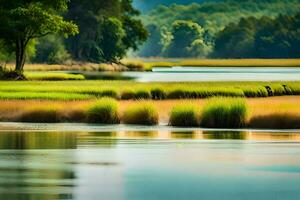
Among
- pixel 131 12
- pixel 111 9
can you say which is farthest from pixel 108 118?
pixel 131 12

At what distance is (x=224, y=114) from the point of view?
4459cm

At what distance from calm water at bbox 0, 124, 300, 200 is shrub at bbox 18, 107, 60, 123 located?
17.9 feet

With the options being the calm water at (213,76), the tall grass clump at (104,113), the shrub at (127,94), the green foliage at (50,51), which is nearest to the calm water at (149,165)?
the tall grass clump at (104,113)

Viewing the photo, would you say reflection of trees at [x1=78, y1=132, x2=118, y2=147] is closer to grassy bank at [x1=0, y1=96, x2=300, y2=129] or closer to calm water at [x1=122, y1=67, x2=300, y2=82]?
grassy bank at [x1=0, y1=96, x2=300, y2=129]

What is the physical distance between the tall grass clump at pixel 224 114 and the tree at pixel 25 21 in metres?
36.6

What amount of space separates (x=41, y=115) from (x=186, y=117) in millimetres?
6516

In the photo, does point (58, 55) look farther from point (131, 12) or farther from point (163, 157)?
point (163, 157)

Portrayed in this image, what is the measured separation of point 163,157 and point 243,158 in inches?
89.9

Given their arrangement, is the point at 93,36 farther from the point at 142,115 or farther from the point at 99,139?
the point at 99,139

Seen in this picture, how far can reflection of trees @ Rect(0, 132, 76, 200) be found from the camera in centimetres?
2473

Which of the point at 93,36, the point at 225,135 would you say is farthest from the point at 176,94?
the point at 93,36

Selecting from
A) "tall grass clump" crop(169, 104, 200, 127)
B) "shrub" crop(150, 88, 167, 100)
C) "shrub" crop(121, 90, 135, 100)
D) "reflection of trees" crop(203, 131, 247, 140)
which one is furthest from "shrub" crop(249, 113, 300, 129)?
"shrub" crop(150, 88, 167, 100)

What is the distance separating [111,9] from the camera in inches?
5950

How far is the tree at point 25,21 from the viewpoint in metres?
79.8
